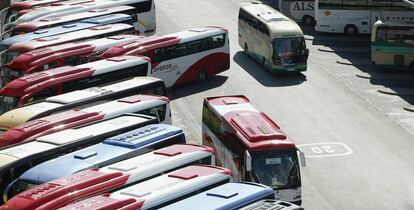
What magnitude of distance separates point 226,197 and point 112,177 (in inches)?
166

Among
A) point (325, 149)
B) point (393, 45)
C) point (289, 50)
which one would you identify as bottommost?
point (325, 149)

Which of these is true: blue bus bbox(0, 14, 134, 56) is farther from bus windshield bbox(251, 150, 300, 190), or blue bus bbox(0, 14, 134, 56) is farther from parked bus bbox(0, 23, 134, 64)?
bus windshield bbox(251, 150, 300, 190)

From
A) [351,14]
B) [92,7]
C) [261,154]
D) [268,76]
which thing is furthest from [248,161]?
[351,14]

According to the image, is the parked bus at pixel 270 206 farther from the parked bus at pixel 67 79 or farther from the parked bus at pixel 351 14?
the parked bus at pixel 351 14

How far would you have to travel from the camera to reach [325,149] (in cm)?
3528

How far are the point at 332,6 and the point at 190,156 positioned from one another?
1219 inches

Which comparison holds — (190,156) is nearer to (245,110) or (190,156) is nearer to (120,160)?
(120,160)

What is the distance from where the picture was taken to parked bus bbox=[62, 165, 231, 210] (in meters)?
22.5

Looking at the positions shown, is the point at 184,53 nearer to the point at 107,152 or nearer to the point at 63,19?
the point at 63,19

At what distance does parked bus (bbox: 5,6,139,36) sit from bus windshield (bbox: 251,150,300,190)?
940 inches

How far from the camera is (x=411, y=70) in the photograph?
4741 centimetres

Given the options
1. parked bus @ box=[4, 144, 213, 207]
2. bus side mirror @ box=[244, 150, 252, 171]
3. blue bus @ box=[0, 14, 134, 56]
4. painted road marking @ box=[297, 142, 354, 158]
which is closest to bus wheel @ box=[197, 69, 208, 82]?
blue bus @ box=[0, 14, 134, 56]

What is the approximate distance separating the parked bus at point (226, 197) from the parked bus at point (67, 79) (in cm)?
1504

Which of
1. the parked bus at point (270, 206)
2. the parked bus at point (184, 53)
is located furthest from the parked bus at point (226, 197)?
the parked bus at point (184, 53)
